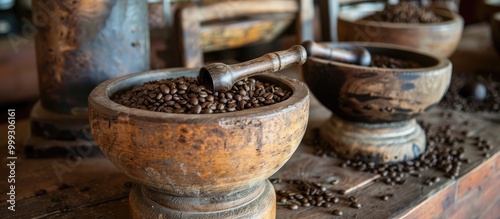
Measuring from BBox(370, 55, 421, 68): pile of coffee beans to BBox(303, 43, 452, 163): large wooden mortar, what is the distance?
0.09 feet

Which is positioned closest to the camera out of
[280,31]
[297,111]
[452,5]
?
[297,111]

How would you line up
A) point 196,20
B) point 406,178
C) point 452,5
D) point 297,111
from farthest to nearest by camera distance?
point 452,5 < point 196,20 < point 406,178 < point 297,111

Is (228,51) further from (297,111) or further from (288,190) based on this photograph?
(297,111)

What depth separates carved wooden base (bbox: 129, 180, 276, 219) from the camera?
900 millimetres

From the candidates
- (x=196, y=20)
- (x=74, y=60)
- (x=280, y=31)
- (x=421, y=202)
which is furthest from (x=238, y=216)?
(x=280, y=31)

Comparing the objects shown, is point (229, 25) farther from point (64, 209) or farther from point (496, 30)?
point (496, 30)

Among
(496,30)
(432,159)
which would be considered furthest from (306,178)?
(496,30)

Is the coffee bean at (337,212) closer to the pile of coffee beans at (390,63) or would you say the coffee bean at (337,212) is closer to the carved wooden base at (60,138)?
the pile of coffee beans at (390,63)

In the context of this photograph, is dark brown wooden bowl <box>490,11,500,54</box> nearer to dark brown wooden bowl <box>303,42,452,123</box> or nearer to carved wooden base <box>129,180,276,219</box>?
dark brown wooden bowl <box>303,42,452,123</box>

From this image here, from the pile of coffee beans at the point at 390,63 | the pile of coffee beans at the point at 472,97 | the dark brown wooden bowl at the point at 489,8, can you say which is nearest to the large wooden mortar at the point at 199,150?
the pile of coffee beans at the point at 390,63

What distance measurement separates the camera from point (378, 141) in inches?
51.5

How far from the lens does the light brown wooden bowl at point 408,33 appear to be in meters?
1.76

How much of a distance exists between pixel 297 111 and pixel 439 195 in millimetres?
493

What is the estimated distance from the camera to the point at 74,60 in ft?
4.05
